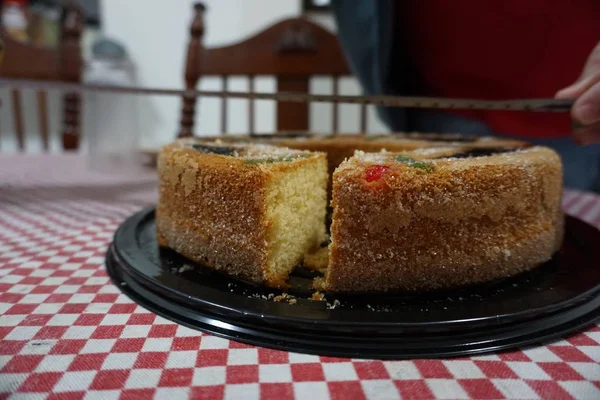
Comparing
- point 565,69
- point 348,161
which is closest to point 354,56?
point 565,69

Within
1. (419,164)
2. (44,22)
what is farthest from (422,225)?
(44,22)

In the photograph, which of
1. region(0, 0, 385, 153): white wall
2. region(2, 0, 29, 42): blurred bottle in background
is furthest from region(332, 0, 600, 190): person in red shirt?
region(2, 0, 29, 42): blurred bottle in background

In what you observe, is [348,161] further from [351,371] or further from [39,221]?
[39,221]

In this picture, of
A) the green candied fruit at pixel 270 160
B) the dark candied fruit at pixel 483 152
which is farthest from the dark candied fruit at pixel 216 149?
the dark candied fruit at pixel 483 152

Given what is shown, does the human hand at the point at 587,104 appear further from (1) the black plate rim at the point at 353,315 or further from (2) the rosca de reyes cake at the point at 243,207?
(2) the rosca de reyes cake at the point at 243,207

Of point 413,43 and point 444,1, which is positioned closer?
point 444,1

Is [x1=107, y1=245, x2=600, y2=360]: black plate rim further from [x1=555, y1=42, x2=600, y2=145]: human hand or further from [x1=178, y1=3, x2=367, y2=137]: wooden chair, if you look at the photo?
[x1=178, y1=3, x2=367, y2=137]: wooden chair
